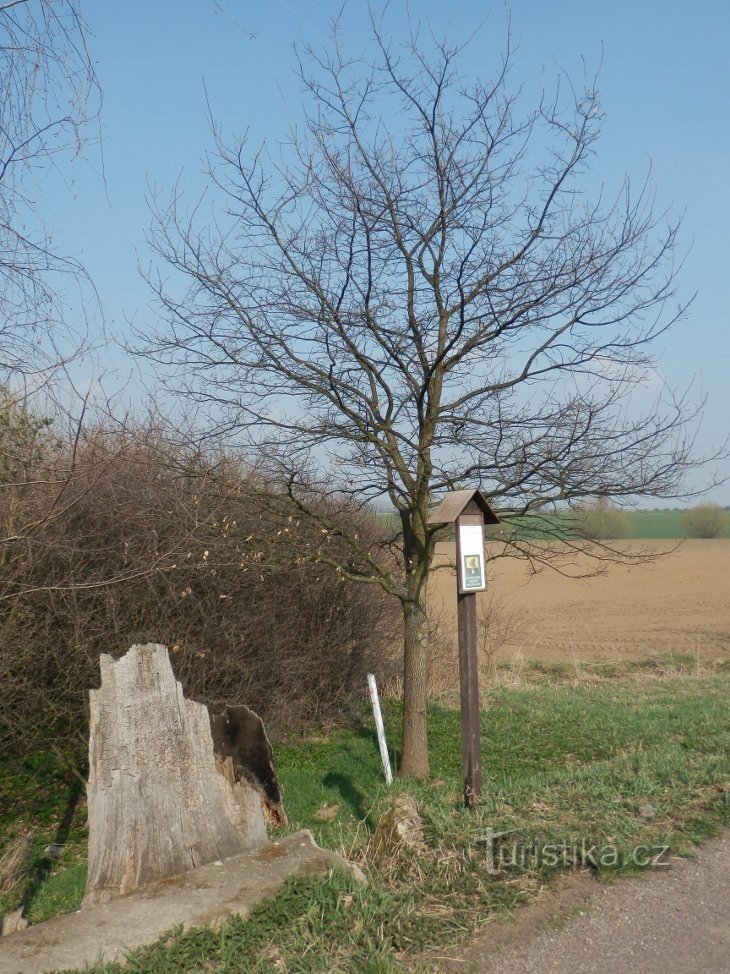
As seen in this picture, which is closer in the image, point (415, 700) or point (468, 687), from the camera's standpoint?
point (468, 687)

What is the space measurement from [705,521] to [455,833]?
5597 centimetres

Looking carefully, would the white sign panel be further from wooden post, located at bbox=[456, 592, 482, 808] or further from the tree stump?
the tree stump

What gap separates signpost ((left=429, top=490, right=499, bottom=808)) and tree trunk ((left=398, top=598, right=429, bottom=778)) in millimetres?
2188

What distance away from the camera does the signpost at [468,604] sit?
20.0ft

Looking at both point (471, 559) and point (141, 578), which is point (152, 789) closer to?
point (471, 559)

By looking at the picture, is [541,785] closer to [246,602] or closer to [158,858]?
[158,858]

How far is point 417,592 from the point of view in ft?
28.1

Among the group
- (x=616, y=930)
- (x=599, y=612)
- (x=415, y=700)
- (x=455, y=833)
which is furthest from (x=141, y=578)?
(x=599, y=612)

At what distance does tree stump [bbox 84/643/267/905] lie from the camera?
4.67 meters

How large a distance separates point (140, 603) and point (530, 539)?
3602 mm

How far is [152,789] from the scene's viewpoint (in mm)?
4863

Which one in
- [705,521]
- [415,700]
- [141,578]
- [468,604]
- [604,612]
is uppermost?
[705,521]

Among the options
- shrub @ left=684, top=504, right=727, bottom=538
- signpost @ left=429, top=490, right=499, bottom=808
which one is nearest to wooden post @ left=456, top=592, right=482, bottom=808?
signpost @ left=429, top=490, right=499, bottom=808

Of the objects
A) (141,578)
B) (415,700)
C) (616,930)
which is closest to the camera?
(616,930)
